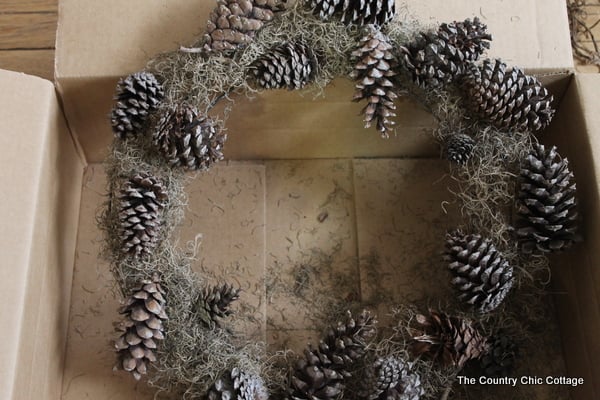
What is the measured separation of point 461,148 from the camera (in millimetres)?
1006

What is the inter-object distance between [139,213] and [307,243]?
1.08 feet

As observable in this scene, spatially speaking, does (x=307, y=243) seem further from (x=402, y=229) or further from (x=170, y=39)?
(x=170, y=39)

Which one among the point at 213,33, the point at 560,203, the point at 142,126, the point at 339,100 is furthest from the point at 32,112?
the point at 560,203

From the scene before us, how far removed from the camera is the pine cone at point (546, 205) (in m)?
0.94

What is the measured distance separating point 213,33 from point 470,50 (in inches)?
15.0

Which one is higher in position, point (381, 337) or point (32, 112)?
point (32, 112)

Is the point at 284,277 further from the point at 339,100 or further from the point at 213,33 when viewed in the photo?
the point at 213,33

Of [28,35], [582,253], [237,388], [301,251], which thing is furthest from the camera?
[28,35]

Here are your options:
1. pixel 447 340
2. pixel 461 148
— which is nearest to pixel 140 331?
pixel 447 340

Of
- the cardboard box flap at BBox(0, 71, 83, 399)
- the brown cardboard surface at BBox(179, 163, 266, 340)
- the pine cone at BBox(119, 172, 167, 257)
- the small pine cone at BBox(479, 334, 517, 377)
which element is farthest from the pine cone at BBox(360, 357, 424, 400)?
the cardboard box flap at BBox(0, 71, 83, 399)

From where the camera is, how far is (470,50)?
98 cm

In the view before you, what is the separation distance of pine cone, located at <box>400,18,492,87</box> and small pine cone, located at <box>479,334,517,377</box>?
391mm

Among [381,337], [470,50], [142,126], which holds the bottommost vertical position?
[381,337]

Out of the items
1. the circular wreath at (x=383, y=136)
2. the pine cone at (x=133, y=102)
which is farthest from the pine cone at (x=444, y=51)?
the pine cone at (x=133, y=102)
